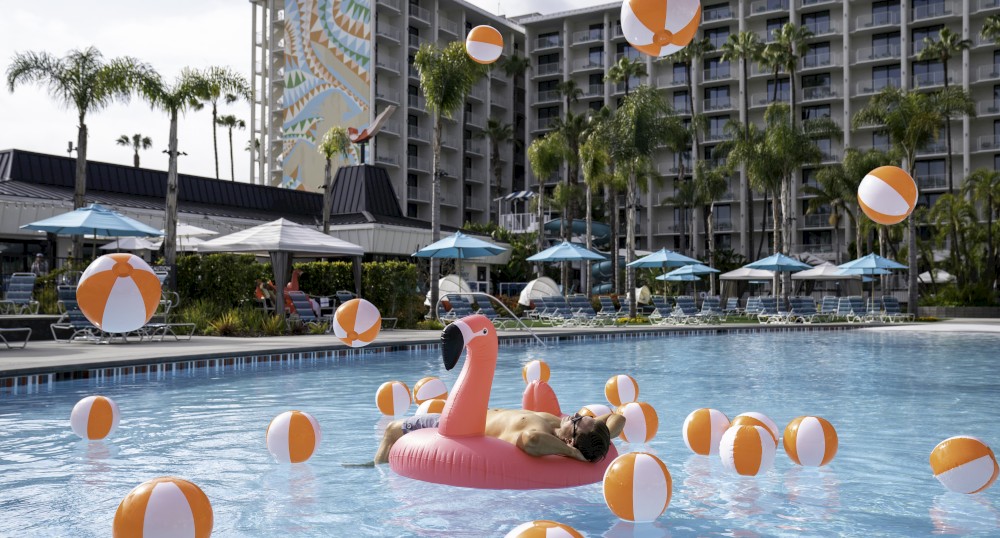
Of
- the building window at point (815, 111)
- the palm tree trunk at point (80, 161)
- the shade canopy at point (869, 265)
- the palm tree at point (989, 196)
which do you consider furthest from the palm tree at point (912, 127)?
the palm tree trunk at point (80, 161)

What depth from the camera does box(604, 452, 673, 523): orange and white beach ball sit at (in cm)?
425

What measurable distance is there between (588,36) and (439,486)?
61.1m

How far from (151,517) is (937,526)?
4.07 m

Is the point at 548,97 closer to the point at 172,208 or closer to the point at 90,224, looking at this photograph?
the point at 172,208

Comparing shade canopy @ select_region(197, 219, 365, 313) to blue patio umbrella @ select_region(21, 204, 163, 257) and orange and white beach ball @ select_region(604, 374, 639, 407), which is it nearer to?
blue patio umbrella @ select_region(21, 204, 163, 257)

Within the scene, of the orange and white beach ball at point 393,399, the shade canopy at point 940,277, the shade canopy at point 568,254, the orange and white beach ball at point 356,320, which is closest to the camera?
the orange and white beach ball at point 393,399

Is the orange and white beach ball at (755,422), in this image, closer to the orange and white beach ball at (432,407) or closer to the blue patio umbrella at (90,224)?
Result: the orange and white beach ball at (432,407)

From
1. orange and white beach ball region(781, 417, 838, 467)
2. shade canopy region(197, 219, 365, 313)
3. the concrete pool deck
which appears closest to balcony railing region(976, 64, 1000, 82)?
the concrete pool deck

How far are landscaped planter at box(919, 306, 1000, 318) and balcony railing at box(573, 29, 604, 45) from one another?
34.4 meters

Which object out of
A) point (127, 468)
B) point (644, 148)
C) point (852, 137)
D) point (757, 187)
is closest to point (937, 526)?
point (127, 468)

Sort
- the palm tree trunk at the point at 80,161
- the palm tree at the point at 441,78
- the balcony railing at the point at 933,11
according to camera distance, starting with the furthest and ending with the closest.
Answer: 1. the balcony railing at the point at 933,11
2. the palm tree at the point at 441,78
3. the palm tree trunk at the point at 80,161

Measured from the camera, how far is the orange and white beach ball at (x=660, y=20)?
666 cm

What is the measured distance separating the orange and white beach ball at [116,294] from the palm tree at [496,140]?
52548 millimetres

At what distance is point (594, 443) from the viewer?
5.07 m
